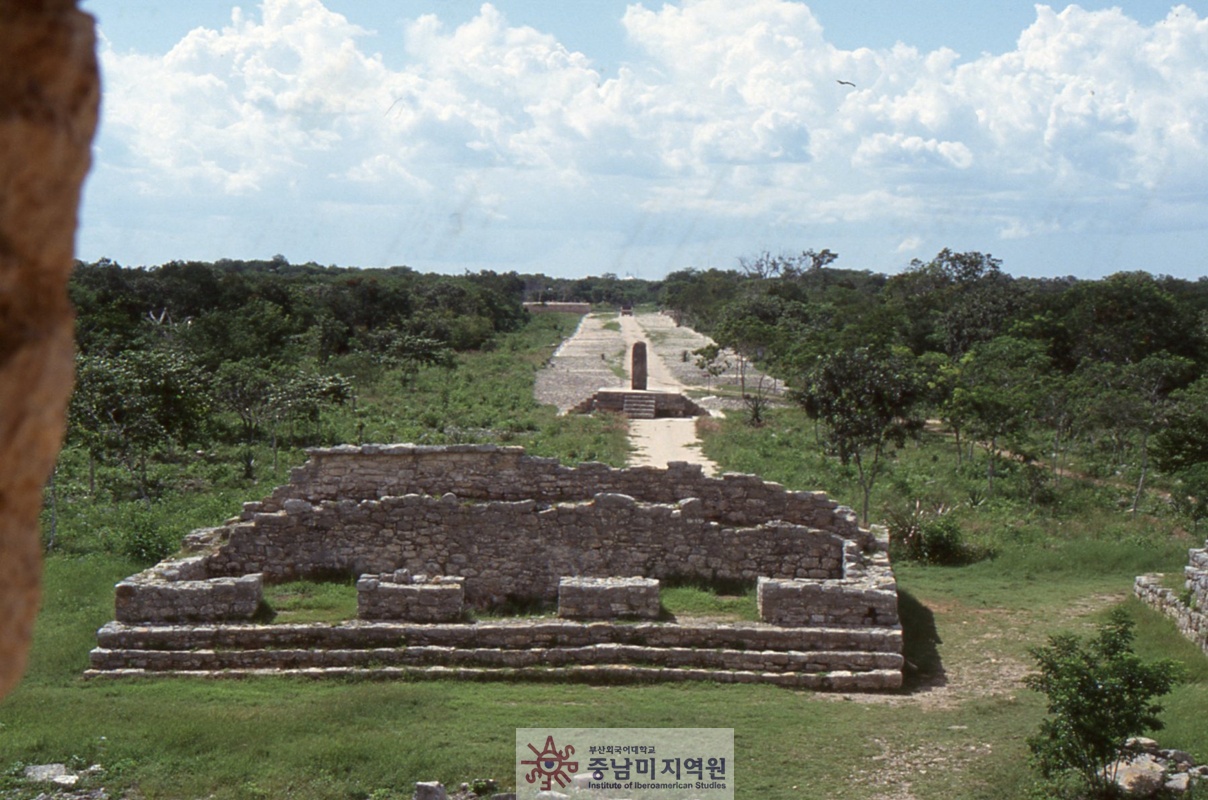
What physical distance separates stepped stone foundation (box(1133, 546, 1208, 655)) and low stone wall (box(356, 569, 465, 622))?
929 centimetres

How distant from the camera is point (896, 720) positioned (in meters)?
11.1

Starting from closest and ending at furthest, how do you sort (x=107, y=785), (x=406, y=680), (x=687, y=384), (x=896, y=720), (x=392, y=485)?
1. (x=107, y=785)
2. (x=896, y=720)
3. (x=406, y=680)
4. (x=392, y=485)
5. (x=687, y=384)

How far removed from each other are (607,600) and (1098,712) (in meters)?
5.86

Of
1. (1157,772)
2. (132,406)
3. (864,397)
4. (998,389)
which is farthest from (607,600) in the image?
(998,389)

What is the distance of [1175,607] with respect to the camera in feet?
47.1

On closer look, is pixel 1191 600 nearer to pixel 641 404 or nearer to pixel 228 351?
pixel 641 404

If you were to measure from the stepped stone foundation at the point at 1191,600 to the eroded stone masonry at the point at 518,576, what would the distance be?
12.3ft

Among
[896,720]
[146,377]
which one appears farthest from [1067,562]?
[146,377]

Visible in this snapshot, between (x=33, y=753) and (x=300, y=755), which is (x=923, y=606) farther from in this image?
(x=33, y=753)

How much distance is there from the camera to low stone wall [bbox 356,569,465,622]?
13289 millimetres

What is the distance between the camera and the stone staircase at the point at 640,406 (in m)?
36.0

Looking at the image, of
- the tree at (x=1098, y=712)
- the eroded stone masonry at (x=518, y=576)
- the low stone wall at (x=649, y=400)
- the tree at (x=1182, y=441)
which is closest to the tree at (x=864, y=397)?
the eroded stone masonry at (x=518, y=576)

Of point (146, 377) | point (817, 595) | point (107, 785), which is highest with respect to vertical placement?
point (146, 377)

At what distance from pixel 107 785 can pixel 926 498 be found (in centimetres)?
1695
